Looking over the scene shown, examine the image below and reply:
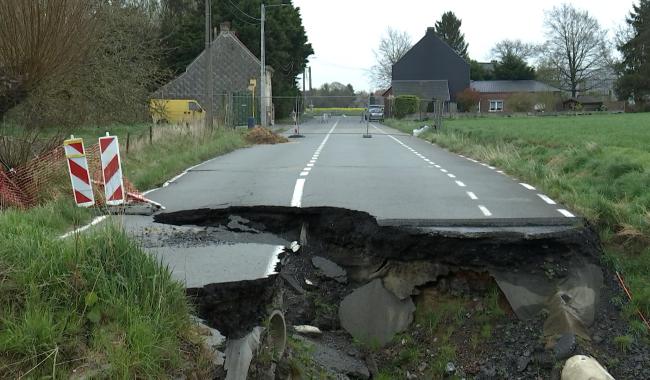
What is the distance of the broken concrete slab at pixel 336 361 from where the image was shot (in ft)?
19.4

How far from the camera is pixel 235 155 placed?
1986 cm

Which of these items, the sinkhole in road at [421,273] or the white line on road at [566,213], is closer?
the sinkhole in road at [421,273]

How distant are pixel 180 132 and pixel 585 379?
18.4m

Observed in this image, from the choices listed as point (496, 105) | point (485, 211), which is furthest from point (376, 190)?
point (496, 105)

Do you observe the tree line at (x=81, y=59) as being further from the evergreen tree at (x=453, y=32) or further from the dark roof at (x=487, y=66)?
the evergreen tree at (x=453, y=32)

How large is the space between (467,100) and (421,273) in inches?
2762

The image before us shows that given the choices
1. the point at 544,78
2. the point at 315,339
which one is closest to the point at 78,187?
the point at 315,339

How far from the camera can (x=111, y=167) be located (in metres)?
8.24

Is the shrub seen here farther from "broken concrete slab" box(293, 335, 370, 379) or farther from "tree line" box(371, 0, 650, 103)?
"broken concrete slab" box(293, 335, 370, 379)

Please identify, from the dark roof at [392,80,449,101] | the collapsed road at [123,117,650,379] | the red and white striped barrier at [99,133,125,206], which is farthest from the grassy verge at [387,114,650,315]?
the dark roof at [392,80,449,101]

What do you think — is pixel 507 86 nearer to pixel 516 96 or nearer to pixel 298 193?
pixel 516 96

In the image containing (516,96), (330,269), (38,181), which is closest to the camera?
(330,269)

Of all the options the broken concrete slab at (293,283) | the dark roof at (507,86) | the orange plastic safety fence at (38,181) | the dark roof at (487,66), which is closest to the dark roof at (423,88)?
the dark roof at (507,86)

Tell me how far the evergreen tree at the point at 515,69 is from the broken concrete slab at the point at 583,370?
300 feet
